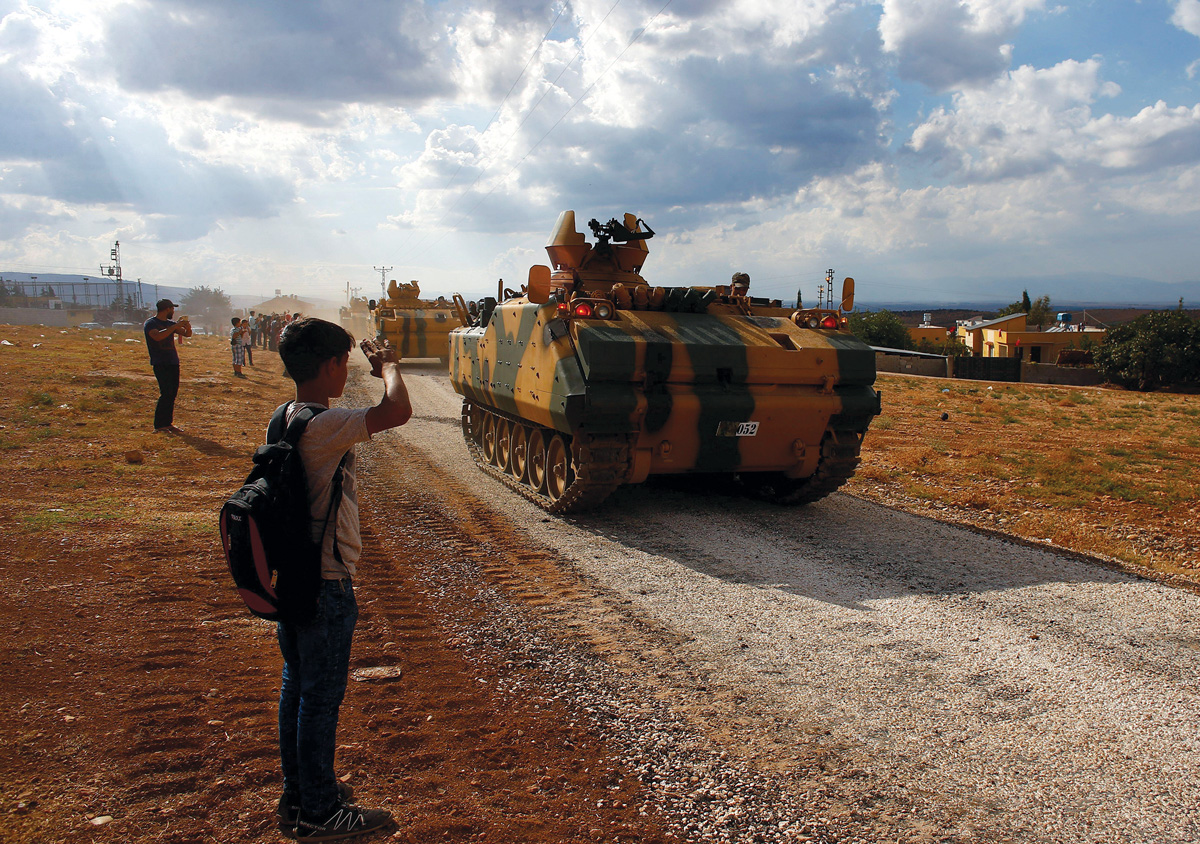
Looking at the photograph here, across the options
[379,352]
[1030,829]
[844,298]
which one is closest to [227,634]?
[379,352]

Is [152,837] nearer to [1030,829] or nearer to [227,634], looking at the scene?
[227,634]

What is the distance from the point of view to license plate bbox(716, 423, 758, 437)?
8.09 m

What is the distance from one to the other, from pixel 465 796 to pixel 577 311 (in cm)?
566

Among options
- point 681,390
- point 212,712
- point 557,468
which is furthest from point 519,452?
point 212,712

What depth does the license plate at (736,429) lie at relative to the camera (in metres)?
8.09

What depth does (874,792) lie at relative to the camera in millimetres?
3328

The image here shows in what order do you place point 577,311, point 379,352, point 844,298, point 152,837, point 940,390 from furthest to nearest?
1. point 940,390
2. point 844,298
3. point 577,311
4. point 379,352
5. point 152,837

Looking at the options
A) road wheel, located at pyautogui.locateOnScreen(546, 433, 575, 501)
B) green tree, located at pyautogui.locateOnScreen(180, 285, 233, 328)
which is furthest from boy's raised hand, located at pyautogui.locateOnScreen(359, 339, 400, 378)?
green tree, located at pyautogui.locateOnScreen(180, 285, 233, 328)

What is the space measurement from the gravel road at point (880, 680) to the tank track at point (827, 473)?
994 millimetres

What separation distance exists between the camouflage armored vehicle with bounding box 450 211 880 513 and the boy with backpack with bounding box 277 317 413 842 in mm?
4638

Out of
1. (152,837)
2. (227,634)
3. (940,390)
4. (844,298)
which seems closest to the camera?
(152,837)

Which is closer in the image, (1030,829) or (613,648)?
(1030,829)

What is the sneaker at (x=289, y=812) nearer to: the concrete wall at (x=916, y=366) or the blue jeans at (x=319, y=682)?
the blue jeans at (x=319, y=682)

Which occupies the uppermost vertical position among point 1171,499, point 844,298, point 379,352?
point 844,298
